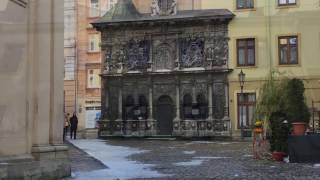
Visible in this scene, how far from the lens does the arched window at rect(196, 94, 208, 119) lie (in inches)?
1716

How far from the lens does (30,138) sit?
14.5 metres

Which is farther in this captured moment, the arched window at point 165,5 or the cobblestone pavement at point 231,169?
the arched window at point 165,5

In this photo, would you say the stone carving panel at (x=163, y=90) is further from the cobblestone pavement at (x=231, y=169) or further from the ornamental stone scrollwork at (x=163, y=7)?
the cobblestone pavement at (x=231, y=169)

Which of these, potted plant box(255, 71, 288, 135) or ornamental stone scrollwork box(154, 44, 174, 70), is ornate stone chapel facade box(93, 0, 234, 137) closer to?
ornamental stone scrollwork box(154, 44, 174, 70)

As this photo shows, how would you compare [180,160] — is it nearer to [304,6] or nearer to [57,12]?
[57,12]

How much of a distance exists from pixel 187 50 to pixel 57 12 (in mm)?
29056

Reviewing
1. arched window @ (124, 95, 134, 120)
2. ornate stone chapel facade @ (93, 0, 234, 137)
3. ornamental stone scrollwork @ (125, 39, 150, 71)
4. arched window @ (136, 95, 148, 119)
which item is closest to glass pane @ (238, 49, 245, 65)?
ornate stone chapel facade @ (93, 0, 234, 137)

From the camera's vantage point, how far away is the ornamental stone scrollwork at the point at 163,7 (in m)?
45.1

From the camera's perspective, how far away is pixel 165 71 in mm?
44375

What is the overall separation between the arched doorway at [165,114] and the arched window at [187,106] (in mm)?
1024

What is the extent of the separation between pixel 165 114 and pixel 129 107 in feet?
9.74

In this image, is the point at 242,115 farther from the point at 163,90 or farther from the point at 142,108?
the point at 142,108

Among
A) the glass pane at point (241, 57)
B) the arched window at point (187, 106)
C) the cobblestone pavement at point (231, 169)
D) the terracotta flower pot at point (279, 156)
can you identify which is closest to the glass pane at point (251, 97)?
the glass pane at point (241, 57)

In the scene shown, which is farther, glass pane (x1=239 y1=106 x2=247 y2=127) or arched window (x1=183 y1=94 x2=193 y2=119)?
arched window (x1=183 y1=94 x2=193 y2=119)
